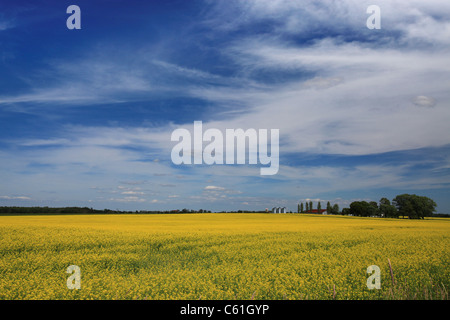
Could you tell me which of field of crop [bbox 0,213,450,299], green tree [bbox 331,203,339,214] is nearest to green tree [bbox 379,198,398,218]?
green tree [bbox 331,203,339,214]

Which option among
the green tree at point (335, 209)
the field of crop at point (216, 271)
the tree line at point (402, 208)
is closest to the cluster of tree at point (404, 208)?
the tree line at point (402, 208)

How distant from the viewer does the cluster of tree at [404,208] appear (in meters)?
86.9

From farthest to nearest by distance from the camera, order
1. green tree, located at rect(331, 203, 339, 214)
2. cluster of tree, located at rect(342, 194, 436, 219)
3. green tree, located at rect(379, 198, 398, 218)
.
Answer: green tree, located at rect(331, 203, 339, 214)
green tree, located at rect(379, 198, 398, 218)
cluster of tree, located at rect(342, 194, 436, 219)

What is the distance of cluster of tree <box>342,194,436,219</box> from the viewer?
86875 mm

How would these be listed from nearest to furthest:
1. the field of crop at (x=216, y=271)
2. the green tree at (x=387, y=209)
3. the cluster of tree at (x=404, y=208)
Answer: the field of crop at (x=216, y=271) → the cluster of tree at (x=404, y=208) → the green tree at (x=387, y=209)

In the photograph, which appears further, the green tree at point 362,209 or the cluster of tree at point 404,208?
the green tree at point 362,209

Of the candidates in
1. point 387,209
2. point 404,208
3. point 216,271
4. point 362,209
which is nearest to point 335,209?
point 362,209

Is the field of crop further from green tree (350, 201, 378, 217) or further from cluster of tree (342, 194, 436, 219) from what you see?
green tree (350, 201, 378, 217)

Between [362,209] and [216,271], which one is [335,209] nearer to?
[362,209]

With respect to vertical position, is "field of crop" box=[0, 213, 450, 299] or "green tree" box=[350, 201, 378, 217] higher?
→ "field of crop" box=[0, 213, 450, 299]

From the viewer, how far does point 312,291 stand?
26.3 ft

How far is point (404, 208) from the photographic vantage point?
8912 cm

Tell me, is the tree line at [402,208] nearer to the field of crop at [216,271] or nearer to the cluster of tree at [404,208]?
the cluster of tree at [404,208]
